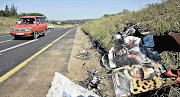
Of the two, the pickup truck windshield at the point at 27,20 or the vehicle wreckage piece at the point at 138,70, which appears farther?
the pickup truck windshield at the point at 27,20

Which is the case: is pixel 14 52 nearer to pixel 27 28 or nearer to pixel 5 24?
pixel 27 28

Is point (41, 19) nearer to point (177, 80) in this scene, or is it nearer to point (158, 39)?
point (158, 39)

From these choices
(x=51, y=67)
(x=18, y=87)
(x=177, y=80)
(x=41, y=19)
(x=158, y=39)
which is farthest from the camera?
(x=41, y=19)

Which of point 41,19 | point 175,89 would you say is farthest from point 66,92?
point 41,19

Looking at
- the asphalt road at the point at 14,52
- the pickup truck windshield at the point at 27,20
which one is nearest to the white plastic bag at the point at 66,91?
the asphalt road at the point at 14,52

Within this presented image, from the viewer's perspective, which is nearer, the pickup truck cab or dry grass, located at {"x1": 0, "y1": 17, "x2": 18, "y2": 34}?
the pickup truck cab

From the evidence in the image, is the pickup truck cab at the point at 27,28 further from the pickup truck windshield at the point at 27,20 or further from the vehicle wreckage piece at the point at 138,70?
the vehicle wreckage piece at the point at 138,70

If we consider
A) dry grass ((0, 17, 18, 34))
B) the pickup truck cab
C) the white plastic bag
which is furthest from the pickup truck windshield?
dry grass ((0, 17, 18, 34))

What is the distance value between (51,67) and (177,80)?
2915 millimetres

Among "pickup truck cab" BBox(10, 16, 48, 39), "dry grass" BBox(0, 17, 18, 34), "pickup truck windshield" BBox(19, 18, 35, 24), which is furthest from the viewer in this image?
"dry grass" BBox(0, 17, 18, 34)

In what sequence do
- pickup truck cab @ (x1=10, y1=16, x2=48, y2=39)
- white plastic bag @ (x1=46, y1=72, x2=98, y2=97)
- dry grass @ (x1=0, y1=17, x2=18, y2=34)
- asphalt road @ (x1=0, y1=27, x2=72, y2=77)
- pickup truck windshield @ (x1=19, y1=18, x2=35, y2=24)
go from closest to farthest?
white plastic bag @ (x1=46, y1=72, x2=98, y2=97) < asphalt road @ (x1=0, y1=27, x2=72, y2=77) < pickup truck cab @ (x1=10, y1=16, x2=48, y2=39) < pickup truck windshield @ (x1=19, y1=18, x2=35, y2=24) < dry grass @ (x1=0, y1=17, x2=18, y2=34)

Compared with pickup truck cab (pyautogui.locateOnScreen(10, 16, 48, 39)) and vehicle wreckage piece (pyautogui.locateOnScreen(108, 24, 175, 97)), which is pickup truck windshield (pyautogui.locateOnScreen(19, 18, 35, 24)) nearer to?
pickup truck cab (pyautogui.locateOnScreen(10, 16, 48, 39))

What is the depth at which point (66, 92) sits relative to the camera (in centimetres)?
178

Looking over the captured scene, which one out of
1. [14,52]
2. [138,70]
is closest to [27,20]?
[14,52]
